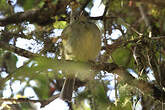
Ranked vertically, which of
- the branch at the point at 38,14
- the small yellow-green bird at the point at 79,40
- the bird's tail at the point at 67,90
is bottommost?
the bird's tail at the point at 67,90

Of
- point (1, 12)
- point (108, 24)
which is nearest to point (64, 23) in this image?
point (108, 24)

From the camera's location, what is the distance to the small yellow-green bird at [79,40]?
3070 mm

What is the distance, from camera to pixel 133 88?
2646 millimetres

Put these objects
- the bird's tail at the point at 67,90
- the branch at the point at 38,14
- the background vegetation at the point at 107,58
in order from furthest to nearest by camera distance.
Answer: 1. the bird's tail at the point at 67,90
2. the background vegetation at the point at 107,58
3. the branch at the point at 38,14

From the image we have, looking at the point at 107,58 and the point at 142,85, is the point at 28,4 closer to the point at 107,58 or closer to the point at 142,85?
the point at 142,85

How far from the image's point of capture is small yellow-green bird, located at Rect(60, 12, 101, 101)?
3070 mm

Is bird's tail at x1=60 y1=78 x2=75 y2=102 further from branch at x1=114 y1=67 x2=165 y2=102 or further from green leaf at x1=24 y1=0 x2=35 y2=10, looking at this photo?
green leaf at x1=24 y1=0 x2=35 y2=10

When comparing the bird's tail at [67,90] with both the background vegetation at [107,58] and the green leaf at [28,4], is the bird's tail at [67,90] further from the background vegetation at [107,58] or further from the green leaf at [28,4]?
the green leaf at [28,4]

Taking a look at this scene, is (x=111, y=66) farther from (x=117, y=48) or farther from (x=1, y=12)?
(x=1, y=12)

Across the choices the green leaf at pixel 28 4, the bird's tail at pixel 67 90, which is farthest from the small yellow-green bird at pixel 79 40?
the green leaf at pixel 28 4

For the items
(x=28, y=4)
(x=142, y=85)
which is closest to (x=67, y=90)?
(x=142, y=85)

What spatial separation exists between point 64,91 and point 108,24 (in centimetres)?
79

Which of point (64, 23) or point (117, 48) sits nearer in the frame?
point (117, 48)

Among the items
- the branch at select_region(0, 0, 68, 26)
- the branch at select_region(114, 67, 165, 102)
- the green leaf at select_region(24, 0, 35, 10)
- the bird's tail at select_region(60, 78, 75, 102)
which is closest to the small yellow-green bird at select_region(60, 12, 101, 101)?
the bird's tail at select_region(60, 78, 75, 102)
